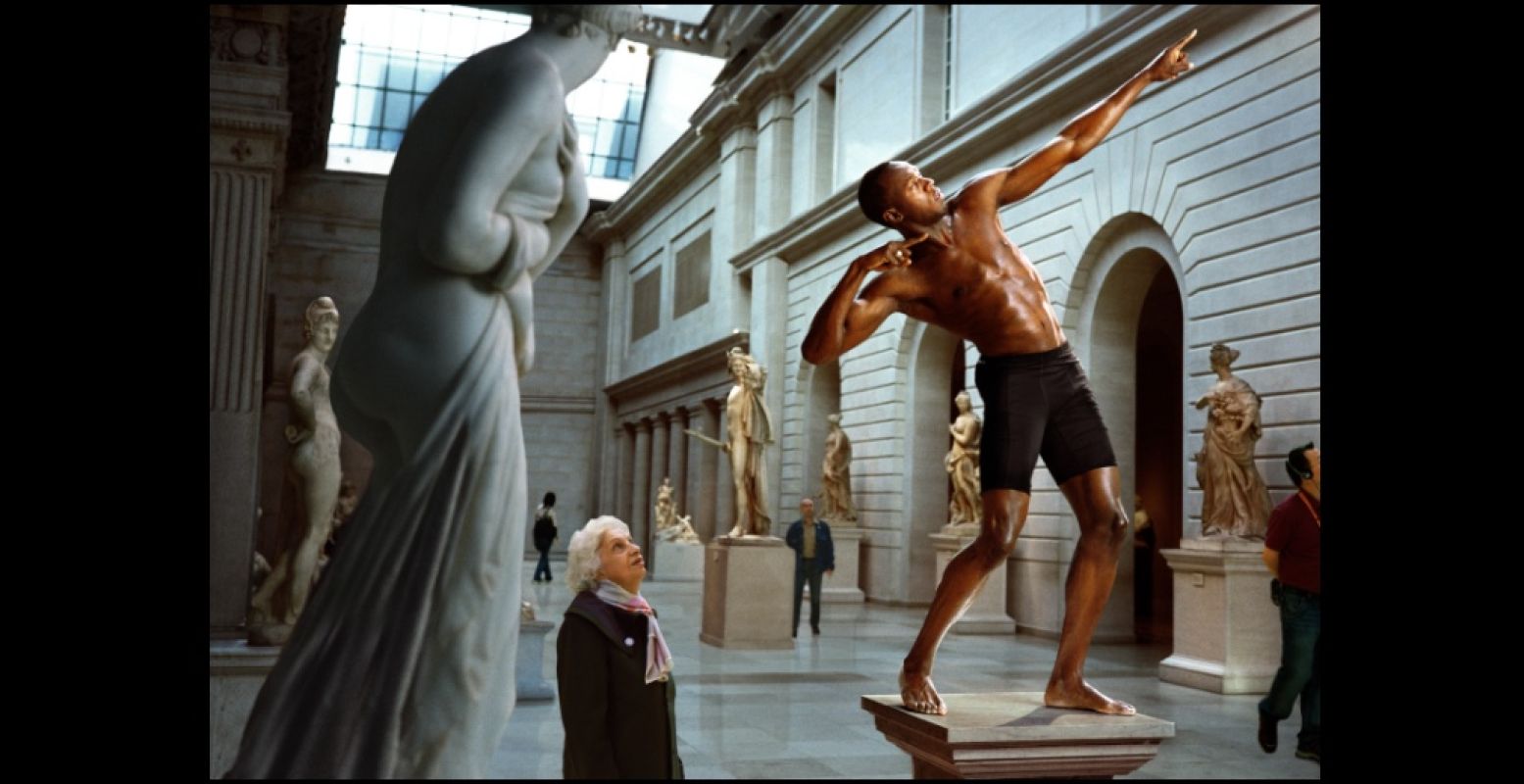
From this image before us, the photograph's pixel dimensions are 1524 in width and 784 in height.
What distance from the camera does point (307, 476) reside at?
22.2 ft

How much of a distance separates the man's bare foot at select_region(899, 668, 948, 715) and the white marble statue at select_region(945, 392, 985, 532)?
1336 centimetres

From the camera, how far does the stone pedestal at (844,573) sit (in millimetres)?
20656

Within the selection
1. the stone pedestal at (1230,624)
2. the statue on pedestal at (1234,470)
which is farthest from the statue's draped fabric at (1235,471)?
the stone pedestal at (1230,624)

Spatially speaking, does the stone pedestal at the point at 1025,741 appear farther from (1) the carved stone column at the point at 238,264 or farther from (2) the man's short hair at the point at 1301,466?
(1) the carved stone column at the point at 238,264

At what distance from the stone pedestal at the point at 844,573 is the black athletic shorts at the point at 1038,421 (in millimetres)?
17026

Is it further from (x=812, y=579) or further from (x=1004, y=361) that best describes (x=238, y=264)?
(x=812, y=579)

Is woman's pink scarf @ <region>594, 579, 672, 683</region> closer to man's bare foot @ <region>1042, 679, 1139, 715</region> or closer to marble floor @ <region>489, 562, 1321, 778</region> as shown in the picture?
man's bare foot @ <region>1042, 679, 1139, 715</region>

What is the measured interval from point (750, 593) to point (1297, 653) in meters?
7.41

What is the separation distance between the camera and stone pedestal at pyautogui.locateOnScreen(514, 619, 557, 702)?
8.31 metres

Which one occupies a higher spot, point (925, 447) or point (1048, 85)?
point (1048, 85)

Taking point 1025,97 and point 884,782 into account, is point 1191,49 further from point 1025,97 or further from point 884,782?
point 884,782

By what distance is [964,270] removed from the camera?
3703mm

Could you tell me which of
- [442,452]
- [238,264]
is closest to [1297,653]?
[442,452]
